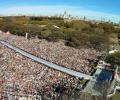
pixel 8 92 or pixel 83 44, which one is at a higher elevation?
pixel 8 92

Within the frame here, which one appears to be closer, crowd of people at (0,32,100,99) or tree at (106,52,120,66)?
crowd of people at (0,32,100,99)

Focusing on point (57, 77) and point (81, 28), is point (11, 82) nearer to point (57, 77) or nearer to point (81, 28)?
point (57, 77)

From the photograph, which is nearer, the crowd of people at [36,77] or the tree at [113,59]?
the crowd of people at [36,77]

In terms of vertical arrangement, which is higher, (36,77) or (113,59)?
(36,77)

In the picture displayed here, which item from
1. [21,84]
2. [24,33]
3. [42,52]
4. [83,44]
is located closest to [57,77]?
[21,84]

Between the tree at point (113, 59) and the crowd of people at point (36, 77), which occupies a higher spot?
the crowd of people at point (36, 77)

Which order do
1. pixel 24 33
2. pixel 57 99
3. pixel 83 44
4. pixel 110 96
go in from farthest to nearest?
pixel 24 33 → pixel 83 44 → pixel 110 96 → pixel 57 99

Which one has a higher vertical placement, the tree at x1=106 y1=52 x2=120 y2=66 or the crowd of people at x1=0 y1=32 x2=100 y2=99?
the crowd of people at x1=0 y1=32 x2=100 y2=99

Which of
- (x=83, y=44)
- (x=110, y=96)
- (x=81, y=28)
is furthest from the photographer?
(x=81, y=28)

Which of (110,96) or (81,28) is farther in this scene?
(81,28)

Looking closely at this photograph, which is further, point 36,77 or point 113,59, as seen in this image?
point 113,59
